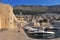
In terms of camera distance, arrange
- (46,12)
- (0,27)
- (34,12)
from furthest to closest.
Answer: (46,12), (34,12), (0,27)

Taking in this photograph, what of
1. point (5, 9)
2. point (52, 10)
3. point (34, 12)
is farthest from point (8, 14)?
point (52, 10)

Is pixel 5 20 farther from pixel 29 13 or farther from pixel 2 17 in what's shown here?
pixel 29 13

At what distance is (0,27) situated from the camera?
21734 millimetres

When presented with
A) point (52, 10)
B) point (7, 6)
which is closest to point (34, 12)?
point (52, 10)

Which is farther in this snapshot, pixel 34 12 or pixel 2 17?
pixel 34 12

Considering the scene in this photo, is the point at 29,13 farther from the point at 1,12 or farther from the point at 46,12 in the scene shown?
the point at 1,12

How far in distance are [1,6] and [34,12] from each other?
73880 millimetres

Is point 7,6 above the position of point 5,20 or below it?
above

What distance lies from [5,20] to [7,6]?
147 centimetres

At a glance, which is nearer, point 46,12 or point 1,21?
point 1,21

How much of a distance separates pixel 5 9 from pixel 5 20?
1.06 m

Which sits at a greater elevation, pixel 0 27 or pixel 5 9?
pixel 5 9

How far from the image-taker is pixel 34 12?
95688 mm

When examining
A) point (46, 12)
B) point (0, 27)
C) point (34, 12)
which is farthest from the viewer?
point (46, 12)
